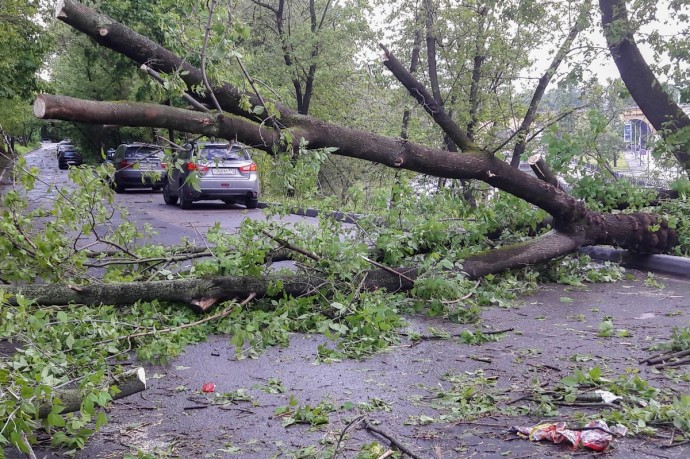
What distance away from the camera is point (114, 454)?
3742 millimetres

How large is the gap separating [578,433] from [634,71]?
11.2m

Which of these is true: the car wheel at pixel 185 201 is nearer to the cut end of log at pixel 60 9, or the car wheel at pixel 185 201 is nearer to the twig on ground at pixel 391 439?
the cut end of log at pixel 60 9

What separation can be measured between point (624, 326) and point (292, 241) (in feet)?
10.8

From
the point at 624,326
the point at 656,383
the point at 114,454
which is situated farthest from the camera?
the point at 624,326

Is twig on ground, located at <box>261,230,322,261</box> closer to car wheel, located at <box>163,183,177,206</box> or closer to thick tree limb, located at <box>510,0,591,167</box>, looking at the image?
thick tree limb, located at <box>510,0,591,167</box>

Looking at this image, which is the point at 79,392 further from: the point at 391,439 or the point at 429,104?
the point at 429,104

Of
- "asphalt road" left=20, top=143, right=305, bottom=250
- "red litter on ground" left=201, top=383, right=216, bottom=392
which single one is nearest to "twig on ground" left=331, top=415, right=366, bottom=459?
"red litter on ground" left=201, top=383, right=216, bottom=392

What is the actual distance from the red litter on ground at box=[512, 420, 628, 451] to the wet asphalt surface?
51 mm

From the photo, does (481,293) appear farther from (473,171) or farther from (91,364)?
(91,364)

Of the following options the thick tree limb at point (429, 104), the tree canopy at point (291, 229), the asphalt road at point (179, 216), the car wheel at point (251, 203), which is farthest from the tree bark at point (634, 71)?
the car wheel at point (251, 203)

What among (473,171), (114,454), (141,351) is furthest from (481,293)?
(114,454)

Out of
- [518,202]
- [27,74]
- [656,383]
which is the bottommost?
[656,383]

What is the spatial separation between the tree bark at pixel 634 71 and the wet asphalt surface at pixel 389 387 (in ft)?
22.3

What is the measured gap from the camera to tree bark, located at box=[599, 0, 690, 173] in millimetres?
12906
